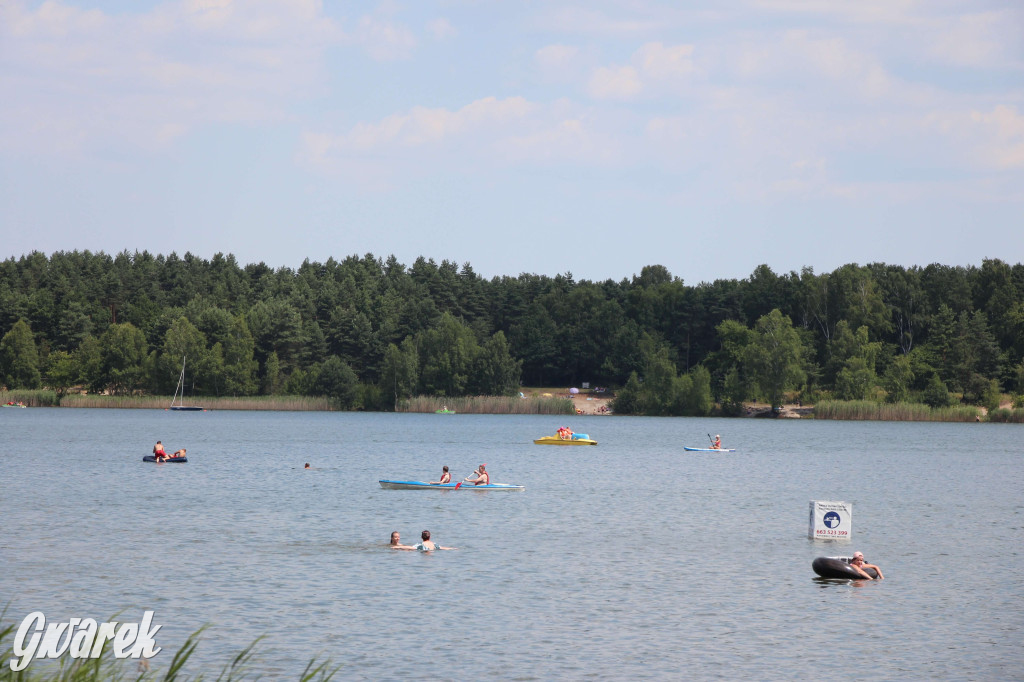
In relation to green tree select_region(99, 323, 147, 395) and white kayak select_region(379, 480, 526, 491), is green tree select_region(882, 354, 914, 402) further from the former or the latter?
white kayak select_region(379, 480, 526, 491)

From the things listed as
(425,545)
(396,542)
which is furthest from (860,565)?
(396,542)

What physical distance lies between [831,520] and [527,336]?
468 ft

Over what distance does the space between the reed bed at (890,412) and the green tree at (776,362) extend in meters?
5.03

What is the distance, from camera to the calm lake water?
65.7ft

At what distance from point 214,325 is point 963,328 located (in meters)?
101

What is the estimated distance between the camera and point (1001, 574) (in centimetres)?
2883

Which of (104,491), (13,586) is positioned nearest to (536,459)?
(104,491)

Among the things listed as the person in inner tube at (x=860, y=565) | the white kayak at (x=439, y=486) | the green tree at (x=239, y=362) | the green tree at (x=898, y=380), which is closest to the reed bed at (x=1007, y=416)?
the green tree at (x=898, y=380)

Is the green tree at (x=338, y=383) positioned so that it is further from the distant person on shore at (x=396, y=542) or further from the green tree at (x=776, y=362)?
the distant person on shore at (x=396, y=542)

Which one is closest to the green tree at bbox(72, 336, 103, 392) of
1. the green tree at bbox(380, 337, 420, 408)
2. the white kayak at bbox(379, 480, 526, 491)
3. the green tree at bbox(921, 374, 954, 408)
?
the green tree at bbox(380, 337, 420, 408)

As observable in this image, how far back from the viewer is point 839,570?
2733 centimetres

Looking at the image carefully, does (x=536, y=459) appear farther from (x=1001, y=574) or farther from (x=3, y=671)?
(x=3, y=671)

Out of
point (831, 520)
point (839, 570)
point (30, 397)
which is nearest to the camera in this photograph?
point (839, 570)

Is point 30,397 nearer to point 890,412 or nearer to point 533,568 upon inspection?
point 890,412
